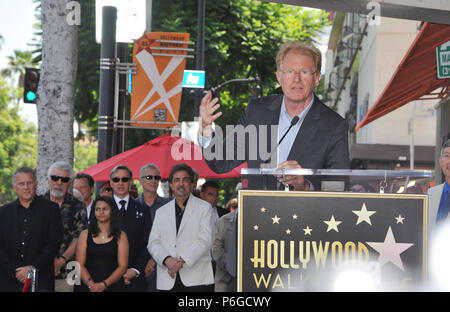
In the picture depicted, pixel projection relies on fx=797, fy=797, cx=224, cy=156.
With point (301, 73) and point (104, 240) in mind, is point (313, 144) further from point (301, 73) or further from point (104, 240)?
point (104, 240)

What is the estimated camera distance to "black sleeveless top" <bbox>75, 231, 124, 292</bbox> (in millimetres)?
7836

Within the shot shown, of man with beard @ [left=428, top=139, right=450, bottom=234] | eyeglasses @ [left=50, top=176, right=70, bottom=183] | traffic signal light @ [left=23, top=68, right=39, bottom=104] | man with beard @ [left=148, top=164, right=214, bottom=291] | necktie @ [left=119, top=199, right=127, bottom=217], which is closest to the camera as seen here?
man with beard @ [left=428, top=139, right=450, bottom=234]

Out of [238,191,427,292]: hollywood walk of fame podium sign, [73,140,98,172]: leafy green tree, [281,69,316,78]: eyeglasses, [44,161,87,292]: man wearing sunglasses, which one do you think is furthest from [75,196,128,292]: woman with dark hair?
[73,140,98,172]: leafy green tree

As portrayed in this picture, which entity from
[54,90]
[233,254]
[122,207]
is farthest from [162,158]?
[233,254]

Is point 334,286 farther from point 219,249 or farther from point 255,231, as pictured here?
point 219,249

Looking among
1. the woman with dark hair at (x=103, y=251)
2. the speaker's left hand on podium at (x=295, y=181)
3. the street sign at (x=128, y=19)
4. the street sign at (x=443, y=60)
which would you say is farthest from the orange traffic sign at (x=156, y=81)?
the speaker's left hand on podium at (x=295, y=181)

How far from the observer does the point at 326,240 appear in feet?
9.62

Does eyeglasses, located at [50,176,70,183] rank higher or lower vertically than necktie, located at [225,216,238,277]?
higher

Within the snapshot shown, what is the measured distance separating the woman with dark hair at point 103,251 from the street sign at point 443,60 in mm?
5272

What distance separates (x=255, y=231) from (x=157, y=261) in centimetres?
529

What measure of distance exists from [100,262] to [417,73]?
21.9ft

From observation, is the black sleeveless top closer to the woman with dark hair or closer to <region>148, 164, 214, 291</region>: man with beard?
the woman with dark hair
